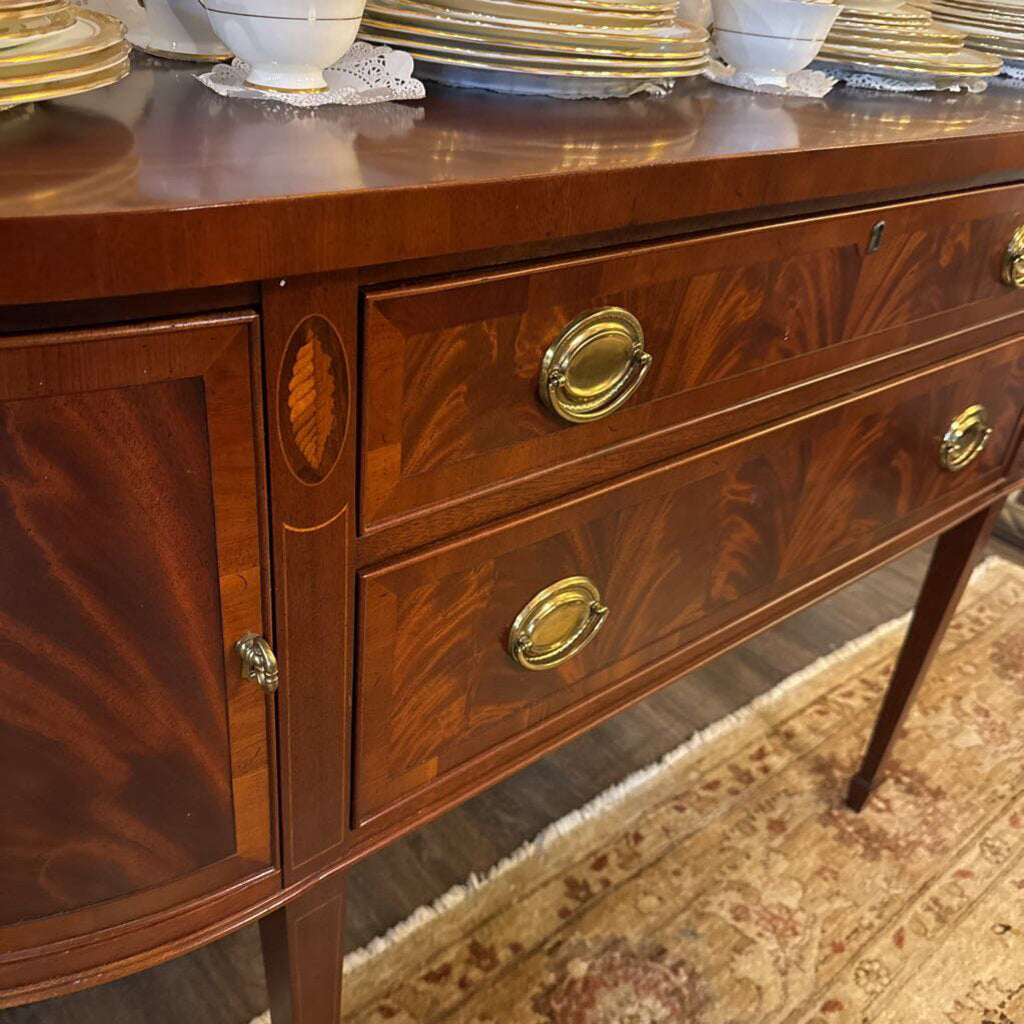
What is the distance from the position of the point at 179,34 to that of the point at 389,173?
0.93ft

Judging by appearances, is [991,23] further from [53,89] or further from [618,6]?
[53,89]

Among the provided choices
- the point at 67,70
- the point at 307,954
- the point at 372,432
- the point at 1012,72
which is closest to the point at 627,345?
the point at 372,432

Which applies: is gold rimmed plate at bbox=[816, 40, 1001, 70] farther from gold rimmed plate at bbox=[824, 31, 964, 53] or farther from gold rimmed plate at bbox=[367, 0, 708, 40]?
gold rimmed plate at bbox=[367, 0, 708, 40]

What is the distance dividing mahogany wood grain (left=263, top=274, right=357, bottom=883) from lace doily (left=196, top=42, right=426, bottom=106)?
18cm

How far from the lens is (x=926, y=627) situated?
1.06 meters

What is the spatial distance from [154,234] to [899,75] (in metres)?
0.63

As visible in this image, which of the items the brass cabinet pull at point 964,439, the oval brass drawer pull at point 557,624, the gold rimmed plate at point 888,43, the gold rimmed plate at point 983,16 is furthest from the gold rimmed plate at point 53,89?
the gold rimmed plate at point 983,16

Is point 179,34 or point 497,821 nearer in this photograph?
point 179,34

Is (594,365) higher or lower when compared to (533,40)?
lower

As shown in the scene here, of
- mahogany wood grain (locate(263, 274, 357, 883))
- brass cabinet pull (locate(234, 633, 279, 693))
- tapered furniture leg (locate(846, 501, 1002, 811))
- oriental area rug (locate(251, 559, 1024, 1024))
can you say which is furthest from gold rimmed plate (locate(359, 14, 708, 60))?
oriental area rug (locate(251, 559, 1024, 1024))

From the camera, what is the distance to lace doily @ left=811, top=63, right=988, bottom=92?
2.42ft

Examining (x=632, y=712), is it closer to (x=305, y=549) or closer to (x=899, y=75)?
(x=899, y=75)

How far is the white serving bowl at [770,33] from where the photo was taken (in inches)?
25.0

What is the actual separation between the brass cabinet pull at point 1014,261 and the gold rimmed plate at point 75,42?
614 millimetres
